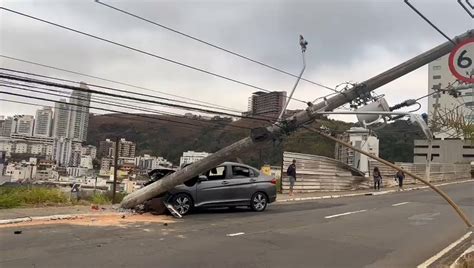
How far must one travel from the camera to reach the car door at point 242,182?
1552 cm

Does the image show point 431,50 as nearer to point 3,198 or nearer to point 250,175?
point 250,175

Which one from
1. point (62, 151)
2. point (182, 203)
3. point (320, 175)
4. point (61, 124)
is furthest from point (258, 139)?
point (320, 175)

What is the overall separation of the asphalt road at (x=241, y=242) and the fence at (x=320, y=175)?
396 inches

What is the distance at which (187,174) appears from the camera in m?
14.2

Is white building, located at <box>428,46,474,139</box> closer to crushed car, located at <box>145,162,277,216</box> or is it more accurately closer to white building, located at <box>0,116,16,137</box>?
crushed car, located at <box>145,162,277,216</box>

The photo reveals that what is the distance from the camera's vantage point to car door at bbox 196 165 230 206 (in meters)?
14.9

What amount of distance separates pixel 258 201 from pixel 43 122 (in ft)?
37.9

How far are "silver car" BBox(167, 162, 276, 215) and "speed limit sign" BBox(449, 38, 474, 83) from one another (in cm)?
965

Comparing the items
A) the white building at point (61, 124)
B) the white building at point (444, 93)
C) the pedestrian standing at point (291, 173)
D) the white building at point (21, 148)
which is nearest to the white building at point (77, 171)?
the white building at point (21, 148)

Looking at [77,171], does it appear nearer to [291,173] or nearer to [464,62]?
[291,173]

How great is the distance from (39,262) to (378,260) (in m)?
5.84

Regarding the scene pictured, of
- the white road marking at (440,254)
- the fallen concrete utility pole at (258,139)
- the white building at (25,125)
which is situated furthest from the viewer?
the white building at (25,125)

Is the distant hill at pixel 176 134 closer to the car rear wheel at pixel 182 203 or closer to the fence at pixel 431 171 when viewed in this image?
the fence at pixel 431 171

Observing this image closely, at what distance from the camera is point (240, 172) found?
15.9 metres
